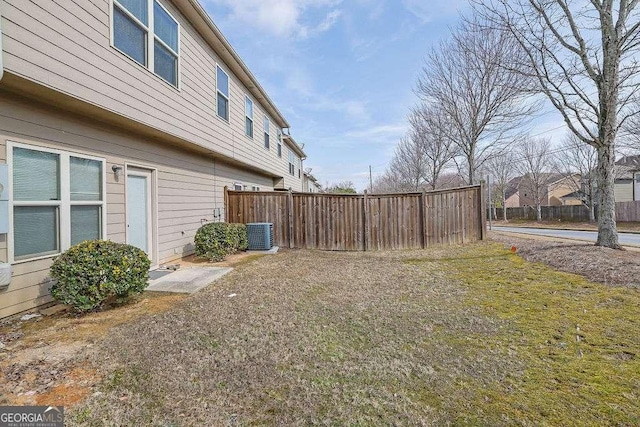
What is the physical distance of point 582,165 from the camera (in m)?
25.3

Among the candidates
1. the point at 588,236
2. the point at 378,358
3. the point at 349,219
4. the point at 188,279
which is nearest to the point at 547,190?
the point at 588,236

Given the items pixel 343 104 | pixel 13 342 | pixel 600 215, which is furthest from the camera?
pixel 343 104

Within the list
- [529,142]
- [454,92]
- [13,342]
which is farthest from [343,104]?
[529,142]

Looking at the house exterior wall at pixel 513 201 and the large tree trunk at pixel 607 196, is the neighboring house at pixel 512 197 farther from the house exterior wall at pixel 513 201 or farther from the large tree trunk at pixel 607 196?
the large tree trunk at pixel 607 196

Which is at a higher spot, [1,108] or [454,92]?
[454,92]

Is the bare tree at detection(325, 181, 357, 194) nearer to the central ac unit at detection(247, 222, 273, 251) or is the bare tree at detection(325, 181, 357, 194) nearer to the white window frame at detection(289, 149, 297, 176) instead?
the white window frame at detection(289, 149, 297, 176)

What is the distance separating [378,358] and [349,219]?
6.75m

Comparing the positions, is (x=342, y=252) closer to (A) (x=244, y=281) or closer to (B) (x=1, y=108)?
(A) (x=244, y=281)

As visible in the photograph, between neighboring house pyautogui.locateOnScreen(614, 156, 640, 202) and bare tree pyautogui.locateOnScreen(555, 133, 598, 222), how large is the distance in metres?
2.19

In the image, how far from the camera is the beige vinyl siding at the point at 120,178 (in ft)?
12.1

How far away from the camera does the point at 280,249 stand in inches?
358

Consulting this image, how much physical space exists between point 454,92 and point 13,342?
50.7ft

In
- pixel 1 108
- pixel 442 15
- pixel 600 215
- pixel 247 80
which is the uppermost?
pixel 442 15

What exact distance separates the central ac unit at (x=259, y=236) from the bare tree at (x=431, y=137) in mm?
11499
